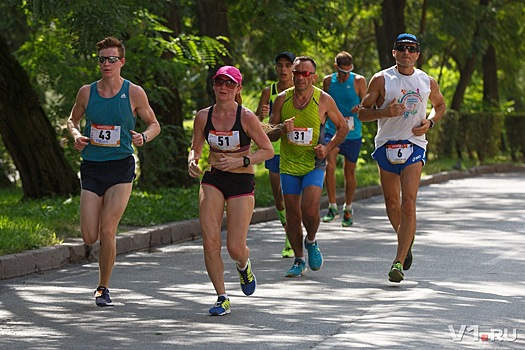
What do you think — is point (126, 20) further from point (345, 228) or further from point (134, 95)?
point (134, 95)

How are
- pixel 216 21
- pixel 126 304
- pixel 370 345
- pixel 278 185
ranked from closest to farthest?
pixel 370 345 → pixel 126 304 → pixel 278 185 → pixel 216 21

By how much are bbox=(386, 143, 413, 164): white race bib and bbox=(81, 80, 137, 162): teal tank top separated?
2169 millimetres

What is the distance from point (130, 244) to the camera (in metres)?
13.4

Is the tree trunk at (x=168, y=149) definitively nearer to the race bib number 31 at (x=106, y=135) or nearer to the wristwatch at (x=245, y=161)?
the race bib number 31 at (x=106, y=135)

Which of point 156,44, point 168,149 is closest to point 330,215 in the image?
point 168,149

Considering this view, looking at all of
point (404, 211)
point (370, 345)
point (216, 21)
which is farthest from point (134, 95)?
point (216, 21)

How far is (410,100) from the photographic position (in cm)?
1043

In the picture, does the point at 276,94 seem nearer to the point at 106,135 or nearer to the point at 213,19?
the point at 106,135

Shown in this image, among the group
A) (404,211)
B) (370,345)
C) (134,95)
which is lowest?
(370,345)

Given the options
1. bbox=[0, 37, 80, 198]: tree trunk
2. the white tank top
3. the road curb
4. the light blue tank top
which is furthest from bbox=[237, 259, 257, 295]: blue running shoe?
bbox=[0, 37, 80, 198]: tree trunk

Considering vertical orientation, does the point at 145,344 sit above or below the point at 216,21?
below

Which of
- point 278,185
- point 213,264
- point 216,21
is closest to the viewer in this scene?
point 213,264

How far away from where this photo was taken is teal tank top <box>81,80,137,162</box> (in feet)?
31.7

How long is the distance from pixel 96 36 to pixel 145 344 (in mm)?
7992
